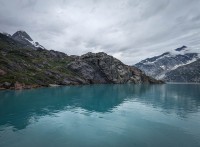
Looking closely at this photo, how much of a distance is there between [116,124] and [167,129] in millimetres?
10588

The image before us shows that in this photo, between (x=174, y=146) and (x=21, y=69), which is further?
(x=21, y=69)

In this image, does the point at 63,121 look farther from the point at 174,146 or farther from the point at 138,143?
the point at 174,146

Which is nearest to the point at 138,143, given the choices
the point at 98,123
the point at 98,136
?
the point at 98,136

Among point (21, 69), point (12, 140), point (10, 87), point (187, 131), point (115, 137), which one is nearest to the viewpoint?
point (12, 140)

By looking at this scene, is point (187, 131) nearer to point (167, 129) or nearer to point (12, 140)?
point (167, 129)

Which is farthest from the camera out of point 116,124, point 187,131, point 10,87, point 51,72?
point 51,72

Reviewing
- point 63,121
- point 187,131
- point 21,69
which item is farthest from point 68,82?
point 187,131

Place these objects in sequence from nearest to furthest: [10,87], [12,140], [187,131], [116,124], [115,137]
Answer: [12,140]
[115,137]
[187,131]
[116,124]
[10,87]

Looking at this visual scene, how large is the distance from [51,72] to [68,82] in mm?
20300

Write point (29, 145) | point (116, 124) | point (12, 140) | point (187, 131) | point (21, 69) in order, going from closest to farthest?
point (29, 145), point (12, 140), point (187, 131), point (116, 124), point (21, 69)

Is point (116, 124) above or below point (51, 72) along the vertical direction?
below

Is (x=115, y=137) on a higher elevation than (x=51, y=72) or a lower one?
lower

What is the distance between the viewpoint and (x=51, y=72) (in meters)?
189

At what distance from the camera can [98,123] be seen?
1618 inches
